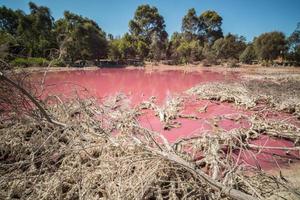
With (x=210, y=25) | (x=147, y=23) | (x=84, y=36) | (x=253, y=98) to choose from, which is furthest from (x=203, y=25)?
(x=253, y=98)

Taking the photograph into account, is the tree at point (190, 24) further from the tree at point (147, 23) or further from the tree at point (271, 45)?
the tree at point (271, 45)

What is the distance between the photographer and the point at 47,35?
30.1 meters

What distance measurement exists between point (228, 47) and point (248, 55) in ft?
13.3

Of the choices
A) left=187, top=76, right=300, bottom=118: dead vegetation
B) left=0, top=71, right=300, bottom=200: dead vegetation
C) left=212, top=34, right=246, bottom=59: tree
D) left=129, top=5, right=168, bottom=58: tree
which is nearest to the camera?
left=0, top=71, right=300, bottom=200: dead vegetation

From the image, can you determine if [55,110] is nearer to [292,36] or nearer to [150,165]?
[150,165]

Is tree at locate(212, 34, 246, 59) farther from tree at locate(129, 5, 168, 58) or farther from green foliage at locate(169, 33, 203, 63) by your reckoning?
tree at locate(129, 5, 168, 58)

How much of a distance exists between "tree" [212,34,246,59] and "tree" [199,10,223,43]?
14159mm

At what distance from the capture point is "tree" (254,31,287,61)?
32875mm

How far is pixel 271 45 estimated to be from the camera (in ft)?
108

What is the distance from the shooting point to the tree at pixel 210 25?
167ft

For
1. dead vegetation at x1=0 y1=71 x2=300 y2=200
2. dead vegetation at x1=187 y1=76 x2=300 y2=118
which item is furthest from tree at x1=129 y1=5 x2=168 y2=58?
dead vegetation at x1=0 y1=71 x2=300 y2=200

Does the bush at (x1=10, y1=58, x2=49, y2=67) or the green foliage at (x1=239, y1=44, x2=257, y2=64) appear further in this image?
the green foliage at (x1=239, y1=44, x2=257, y2=64)

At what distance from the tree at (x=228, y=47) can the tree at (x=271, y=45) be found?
3.77 meters

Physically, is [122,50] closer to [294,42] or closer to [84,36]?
[84,36]
